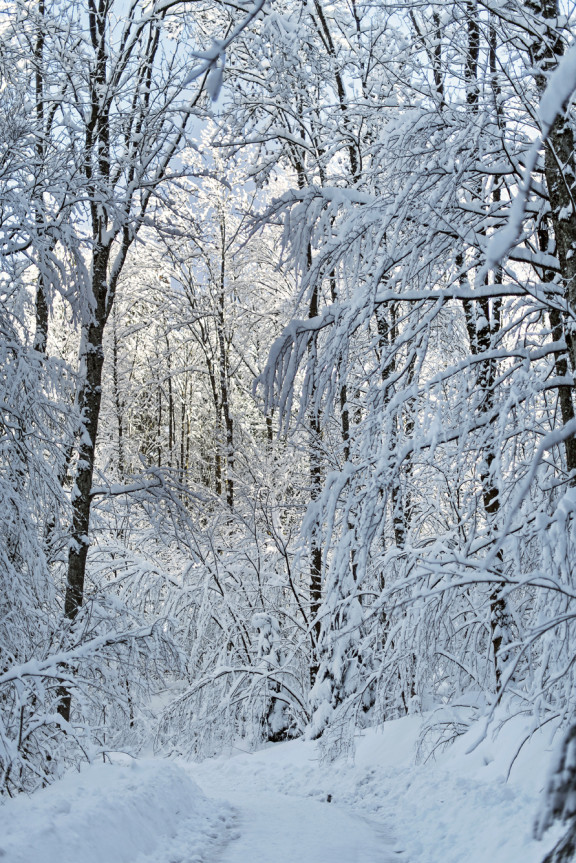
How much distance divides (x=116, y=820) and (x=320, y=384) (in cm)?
365

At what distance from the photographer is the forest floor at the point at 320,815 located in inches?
184

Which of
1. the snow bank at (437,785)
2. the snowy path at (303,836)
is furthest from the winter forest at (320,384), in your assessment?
the snowy path at (303,836)

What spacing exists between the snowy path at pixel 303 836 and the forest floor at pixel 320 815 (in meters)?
0.01

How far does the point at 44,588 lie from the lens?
7227mm

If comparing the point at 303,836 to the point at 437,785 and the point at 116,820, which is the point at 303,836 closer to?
the point at 437,785

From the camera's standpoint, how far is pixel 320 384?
438 cm

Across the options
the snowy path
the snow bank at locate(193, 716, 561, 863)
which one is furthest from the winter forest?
the snowy path

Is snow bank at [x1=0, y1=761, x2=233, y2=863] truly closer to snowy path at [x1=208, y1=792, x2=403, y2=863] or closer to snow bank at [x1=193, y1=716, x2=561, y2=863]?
snowy path at [x1=208, y1=792, x2=403, y2=863]

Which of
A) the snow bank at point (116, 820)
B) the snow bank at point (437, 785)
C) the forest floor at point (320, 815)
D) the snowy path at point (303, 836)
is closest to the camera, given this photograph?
the snow bank at point (116, 820)

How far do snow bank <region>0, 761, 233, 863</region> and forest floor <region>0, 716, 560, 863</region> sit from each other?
0.5 inches

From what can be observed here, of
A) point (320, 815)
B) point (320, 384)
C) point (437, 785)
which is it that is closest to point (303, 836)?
point (320, 815)

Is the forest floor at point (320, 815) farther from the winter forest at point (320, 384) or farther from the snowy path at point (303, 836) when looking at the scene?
the winter forest at point (320, 384)

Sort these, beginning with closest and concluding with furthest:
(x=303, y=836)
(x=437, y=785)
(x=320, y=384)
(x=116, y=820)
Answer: (x=320, y=384) < (x=116, y=820) < (x=303, y=836) < (x=437, y=785)

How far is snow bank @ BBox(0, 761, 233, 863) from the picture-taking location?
4340 mm
